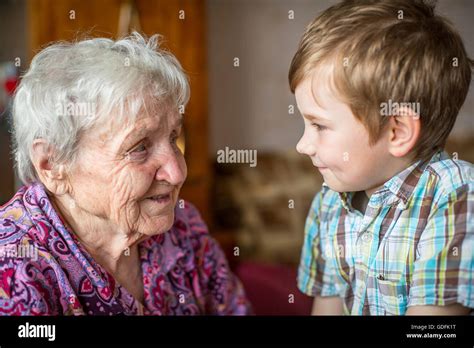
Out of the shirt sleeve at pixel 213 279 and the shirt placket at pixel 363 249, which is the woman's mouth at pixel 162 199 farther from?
the shirt placket at pixel 363 249

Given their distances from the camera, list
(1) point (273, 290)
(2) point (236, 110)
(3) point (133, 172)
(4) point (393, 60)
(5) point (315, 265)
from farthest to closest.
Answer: (2) point (236, 110) → (1) point (273, 290) → (5) point (315, 265) → (3) point (133, 172) → (4) point (393, 60)

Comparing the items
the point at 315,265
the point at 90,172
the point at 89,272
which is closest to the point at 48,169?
the point at 90,172

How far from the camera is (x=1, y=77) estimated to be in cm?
147

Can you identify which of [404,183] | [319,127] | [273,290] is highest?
[319,127]

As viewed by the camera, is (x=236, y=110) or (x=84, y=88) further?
(x=236, y=110)

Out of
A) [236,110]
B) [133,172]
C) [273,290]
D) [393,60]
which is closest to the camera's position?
[393,60]

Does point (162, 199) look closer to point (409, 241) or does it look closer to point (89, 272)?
point (89, 272)

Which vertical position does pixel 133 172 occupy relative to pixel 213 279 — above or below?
above

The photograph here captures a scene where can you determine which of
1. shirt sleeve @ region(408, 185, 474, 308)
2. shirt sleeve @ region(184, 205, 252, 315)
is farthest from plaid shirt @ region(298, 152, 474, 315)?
shirt sleeve @ region(184, 205, 252, 315)

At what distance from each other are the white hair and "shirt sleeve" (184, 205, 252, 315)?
35 centimetres

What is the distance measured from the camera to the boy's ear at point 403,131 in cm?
109

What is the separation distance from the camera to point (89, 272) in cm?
119

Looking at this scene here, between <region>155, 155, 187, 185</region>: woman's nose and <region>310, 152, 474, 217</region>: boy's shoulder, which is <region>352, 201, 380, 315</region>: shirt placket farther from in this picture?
<region>155, 155, 187, 185</region>: woman's nose

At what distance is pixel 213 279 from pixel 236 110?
870 millimetres
